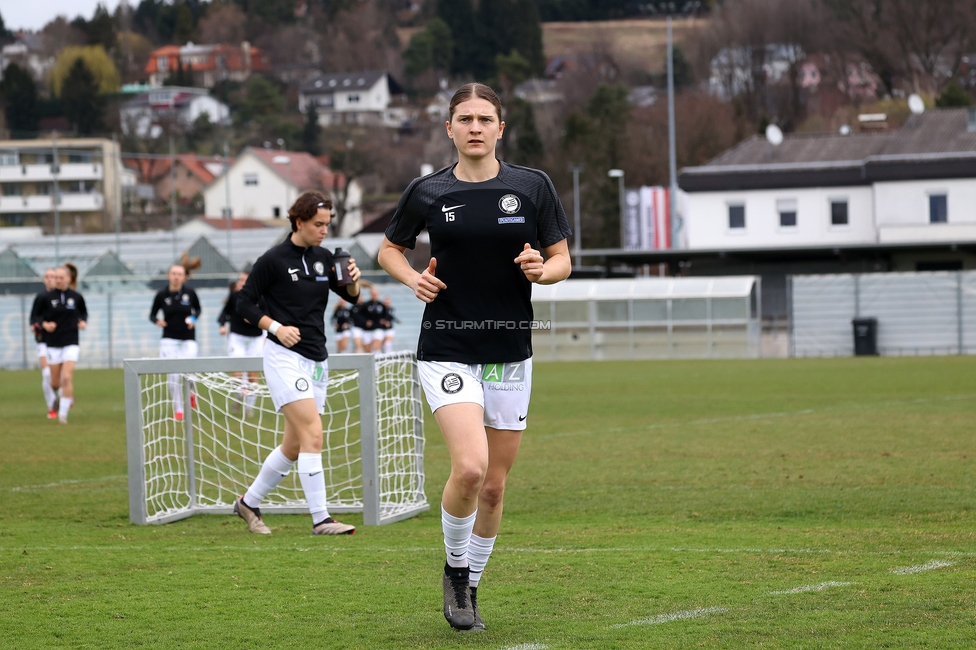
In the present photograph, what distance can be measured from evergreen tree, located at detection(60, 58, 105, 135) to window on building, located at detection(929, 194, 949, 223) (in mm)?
91575

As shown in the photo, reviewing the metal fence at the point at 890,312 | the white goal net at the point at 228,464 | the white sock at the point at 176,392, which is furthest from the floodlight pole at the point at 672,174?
the white sock at the point at 176,392

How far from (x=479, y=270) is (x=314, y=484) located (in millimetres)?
3546

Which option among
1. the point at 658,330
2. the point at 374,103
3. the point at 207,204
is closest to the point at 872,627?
the point at 658,330

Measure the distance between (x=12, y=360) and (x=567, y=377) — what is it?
23562 mm

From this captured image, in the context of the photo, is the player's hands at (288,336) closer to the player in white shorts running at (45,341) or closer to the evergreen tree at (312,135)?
the player in white shorts running at (45,341)

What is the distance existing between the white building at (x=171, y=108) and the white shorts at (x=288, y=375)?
115947 mm

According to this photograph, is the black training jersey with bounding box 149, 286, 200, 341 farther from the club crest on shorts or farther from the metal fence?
the metal fence

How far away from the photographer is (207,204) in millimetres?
103000

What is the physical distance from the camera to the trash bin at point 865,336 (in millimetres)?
39719

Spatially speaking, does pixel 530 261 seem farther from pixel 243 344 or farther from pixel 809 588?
pixel 243 344

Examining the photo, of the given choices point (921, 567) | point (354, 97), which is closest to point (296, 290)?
point (921, 567)

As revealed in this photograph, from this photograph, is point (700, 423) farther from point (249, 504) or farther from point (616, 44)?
point (616, 44)

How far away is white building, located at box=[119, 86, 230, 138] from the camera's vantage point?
123625 millimetres

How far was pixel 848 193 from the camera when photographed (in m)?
57.8
